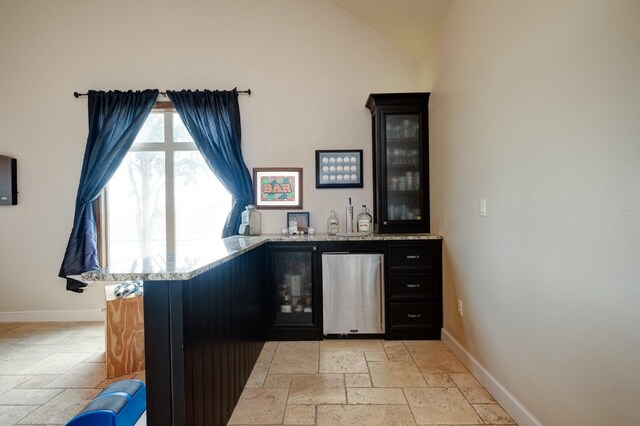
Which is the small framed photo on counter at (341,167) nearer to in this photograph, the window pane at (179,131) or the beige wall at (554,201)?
the beige wall at (554,201)

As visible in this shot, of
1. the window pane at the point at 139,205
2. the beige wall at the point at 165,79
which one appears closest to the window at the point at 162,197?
the window pane at the point at 139,205

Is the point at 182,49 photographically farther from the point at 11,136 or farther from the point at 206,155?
the point at 11,136

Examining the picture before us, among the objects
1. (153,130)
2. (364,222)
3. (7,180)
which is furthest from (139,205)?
(364,222)

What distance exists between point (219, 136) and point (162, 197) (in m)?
1.04

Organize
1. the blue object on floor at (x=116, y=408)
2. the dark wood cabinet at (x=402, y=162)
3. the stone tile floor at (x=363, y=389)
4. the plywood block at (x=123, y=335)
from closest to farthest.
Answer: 1. the blue object on floor at (x=116, y=408)
2. the stone tile floor at (x=363, y=389)
3. the plywood block at (x=123, y=335)
4. the dark wood cabinet at (x=402, y=162)

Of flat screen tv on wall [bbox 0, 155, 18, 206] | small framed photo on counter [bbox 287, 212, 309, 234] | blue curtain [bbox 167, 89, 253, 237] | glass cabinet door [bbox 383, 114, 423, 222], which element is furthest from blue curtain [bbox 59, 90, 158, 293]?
glass cabinet door [bbox 383, 114, 423, 222]

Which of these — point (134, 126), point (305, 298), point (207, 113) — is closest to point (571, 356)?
point (305, 298)

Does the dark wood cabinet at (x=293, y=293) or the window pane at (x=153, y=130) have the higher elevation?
the window pane at (x=153, y=130)

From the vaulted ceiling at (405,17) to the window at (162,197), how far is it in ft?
7.99

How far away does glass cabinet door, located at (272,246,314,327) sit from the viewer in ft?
10.3

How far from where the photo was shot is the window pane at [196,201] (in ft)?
12.5

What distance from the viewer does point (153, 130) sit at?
3.81 m

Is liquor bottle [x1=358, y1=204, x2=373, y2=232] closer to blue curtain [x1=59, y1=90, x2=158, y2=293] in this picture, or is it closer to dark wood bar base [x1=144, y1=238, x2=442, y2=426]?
dark wood bar base [x1=144, y1=238, x2=442, y2=426]

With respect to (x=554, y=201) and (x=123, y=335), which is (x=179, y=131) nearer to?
(x=123, y=335)
